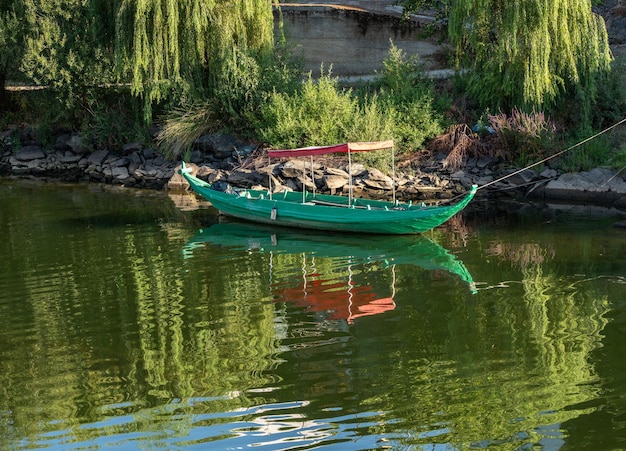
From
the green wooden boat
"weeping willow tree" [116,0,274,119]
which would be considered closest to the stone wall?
"weeping willow tree" [116,0,274,119]

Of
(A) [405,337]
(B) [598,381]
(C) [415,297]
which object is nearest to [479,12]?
(C) [415,297]

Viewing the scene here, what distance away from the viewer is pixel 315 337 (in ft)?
46.6

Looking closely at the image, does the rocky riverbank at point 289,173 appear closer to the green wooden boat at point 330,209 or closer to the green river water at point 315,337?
the green wooden boat at point 330,209

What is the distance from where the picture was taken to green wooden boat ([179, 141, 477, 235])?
21.4 meters

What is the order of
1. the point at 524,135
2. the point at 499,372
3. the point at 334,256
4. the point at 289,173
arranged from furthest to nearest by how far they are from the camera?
the point at 289,173, the point at 524,135, the point at 334,256, the point at 499,372

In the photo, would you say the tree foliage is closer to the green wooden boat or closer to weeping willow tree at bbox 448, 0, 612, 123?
weeping willow tree at bbox 448, 0, 612, 123

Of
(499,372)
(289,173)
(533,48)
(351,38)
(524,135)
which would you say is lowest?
(499,372)

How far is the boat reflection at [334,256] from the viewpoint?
1631 centimetres

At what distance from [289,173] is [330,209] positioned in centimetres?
500

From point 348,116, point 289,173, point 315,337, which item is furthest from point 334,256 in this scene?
point 348,116

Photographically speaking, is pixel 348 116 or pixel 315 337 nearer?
pixel 315 337

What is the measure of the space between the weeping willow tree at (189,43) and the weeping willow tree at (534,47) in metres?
6.83

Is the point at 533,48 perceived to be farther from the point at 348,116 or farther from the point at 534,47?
the point at 348,116

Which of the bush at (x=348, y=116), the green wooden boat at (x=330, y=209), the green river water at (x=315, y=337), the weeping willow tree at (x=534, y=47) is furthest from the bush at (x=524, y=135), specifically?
the green wooden boat at (x=330, y=209)
